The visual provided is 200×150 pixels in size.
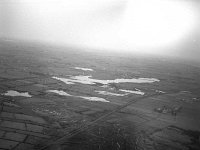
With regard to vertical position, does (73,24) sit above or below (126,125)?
above

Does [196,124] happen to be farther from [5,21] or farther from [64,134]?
[5,21]

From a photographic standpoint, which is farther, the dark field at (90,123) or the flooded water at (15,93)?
the flooded water at (15,93)

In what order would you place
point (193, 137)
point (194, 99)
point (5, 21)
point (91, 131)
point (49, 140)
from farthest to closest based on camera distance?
point (5, 21)
point (194, 99)
point (193, 137)
point (91, 131)
point (49, 140)

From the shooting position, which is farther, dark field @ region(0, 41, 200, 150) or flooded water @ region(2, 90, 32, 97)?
flooded water @ region(2, 90, 32, 97)

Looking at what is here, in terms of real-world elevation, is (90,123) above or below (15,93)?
below

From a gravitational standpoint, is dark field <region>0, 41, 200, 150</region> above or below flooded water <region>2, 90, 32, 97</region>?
below

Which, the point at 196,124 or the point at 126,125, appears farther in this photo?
the point at 196,124

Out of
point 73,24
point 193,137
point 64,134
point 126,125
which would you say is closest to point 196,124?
point 193,137

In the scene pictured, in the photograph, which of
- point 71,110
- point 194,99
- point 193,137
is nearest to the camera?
point 193,137

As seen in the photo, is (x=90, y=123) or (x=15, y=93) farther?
(x=15, y=93)

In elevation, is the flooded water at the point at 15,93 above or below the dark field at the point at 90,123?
above
